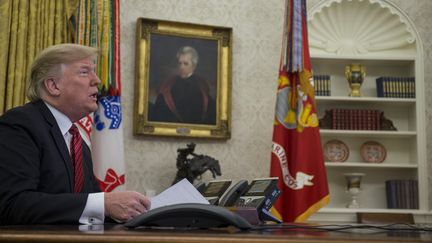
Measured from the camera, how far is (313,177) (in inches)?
178

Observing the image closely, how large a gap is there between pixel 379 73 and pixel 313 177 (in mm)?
1436

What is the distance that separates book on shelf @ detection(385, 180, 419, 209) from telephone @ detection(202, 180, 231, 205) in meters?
2.92

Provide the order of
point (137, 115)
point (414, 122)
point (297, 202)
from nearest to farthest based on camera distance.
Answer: point (297, 202)
point (137, 115)
point (414, 122)

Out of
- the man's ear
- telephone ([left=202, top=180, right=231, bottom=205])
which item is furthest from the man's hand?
the man's ear

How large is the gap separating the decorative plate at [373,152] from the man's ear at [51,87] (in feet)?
11.1

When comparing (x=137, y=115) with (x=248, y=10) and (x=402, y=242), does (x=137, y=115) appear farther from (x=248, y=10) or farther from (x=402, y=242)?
(x=402, y=242)

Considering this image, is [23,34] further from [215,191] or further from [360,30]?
[360,30]

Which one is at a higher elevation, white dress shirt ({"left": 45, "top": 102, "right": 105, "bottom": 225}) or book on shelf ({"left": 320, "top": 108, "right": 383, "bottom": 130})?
book on shelf ({"left": 320, "top": 108, "right": 383, "bottom": 130})

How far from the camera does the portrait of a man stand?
16.0 feet

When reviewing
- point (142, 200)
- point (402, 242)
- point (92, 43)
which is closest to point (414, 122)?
point (92, 43)

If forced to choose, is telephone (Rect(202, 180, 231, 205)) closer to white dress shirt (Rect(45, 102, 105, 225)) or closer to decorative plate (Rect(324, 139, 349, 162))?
white dress shirt (Rect(45, 102, 105, 225))

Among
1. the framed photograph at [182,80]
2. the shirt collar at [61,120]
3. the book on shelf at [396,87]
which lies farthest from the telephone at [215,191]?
the book on shelf at [396,87]

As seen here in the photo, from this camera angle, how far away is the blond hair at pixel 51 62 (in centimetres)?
250

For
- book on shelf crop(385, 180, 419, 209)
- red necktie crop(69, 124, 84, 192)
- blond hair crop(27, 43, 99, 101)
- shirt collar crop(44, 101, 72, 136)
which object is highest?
blond hair crop(27, 43, 99, 101)
